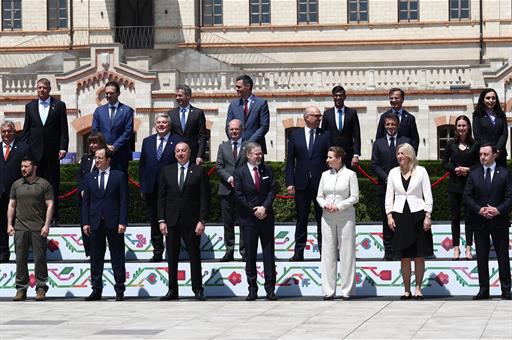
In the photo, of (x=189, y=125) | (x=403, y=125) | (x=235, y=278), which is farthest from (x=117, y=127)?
(x=403, y=125)

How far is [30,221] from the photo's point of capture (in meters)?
19.5

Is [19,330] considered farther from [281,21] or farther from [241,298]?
[281,21]

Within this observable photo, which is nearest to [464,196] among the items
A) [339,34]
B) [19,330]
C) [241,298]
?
[241,298]

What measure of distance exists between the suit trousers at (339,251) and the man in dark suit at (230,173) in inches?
64.9

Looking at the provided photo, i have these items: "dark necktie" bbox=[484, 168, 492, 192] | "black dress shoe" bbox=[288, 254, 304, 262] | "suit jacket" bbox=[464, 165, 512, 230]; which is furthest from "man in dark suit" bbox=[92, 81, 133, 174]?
"dark necktie" bbox=[484, 168, 492, 192]

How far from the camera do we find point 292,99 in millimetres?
46500

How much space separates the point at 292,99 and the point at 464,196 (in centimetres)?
2806

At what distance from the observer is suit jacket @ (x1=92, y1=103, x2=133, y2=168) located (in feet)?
66.7

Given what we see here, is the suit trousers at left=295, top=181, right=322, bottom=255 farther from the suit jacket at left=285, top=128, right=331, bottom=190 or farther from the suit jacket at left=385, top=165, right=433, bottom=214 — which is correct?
the suit jacket at left=385, top=165, right=433, bottom=214

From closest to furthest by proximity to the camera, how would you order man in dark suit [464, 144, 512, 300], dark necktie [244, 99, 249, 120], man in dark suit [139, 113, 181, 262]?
man in dark suit [464, 144, 512, 300] → man in dark suit [139, 113, 181, 262] → dark necktie [244, 99, 249, 120]

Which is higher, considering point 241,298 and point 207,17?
point 207,17

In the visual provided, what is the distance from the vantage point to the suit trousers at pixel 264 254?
734 inches

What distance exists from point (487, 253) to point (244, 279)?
356 cm

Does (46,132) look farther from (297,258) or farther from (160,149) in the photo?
(297,258)
